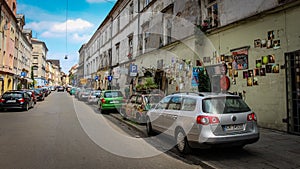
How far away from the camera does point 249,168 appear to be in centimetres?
467

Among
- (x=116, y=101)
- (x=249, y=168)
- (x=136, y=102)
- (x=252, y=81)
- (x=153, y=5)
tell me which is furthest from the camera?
(x=153, y=5)

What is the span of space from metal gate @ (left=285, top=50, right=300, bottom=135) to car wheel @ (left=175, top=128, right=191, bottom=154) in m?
4.50

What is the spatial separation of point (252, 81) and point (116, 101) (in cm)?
867

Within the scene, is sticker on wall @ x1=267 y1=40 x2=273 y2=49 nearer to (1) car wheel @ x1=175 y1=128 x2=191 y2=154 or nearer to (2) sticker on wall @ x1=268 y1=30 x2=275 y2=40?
(2) sticker on wall @ x1=268 y1=30 x2=275 y2=40

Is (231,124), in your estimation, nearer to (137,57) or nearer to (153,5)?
(153,5)

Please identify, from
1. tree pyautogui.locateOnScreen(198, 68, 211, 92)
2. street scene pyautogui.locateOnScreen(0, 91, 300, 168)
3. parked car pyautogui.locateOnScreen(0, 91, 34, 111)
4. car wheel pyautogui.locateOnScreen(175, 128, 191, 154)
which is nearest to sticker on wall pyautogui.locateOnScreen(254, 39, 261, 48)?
tree pyautogui.locateOnScreen(198, 68, 211, 92)

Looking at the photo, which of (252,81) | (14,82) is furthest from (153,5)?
(14,82)

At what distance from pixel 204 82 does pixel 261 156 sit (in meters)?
6.59

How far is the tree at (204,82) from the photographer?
38.3 ft

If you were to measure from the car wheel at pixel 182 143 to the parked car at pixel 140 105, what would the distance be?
4043 millimetres

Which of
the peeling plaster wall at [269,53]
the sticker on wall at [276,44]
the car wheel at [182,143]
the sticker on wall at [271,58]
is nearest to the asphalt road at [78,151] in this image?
the car wheel at [182,143]

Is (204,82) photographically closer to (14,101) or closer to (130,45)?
(14,101)

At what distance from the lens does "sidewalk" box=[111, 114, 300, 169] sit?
4.89 m

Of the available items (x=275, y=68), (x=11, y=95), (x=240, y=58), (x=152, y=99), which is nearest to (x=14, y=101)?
(x=11, y=95)
